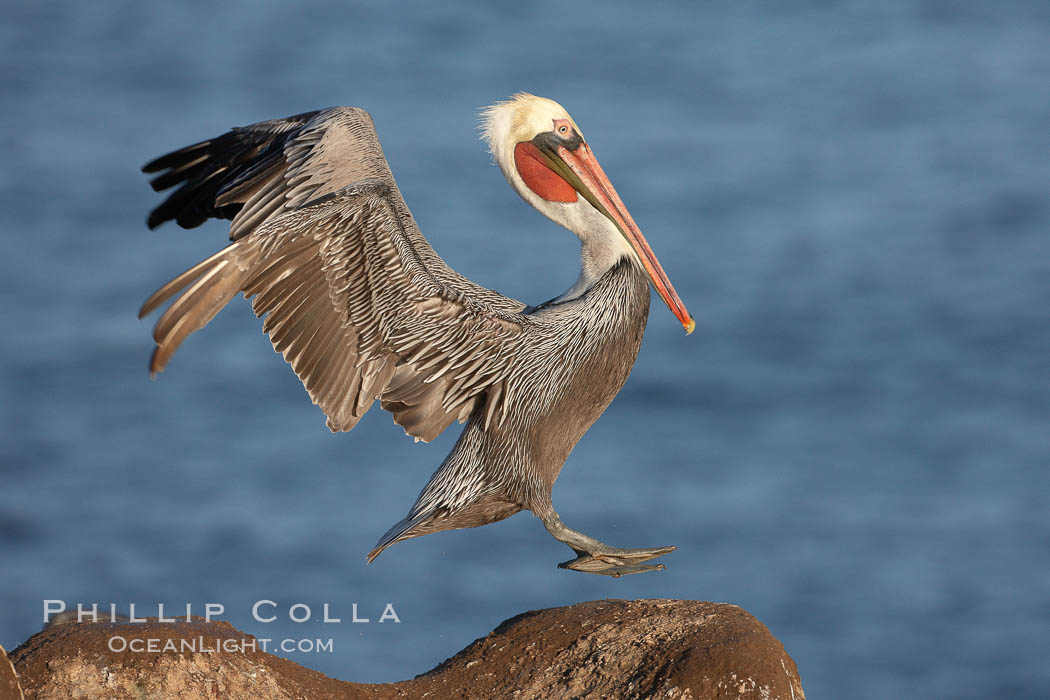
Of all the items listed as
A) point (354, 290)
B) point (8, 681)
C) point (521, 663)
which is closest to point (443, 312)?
point (354, 290)

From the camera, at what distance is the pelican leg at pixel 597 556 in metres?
6.30

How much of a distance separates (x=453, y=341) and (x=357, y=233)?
2.43 ft

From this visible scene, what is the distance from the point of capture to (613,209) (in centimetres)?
692

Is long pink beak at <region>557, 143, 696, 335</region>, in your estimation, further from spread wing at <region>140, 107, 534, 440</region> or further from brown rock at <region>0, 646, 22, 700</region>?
brown rock at <region>0, 646, 22, 700</region>

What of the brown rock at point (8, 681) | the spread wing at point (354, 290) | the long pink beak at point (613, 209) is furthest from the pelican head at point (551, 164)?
the brown rock at point (8, 681)

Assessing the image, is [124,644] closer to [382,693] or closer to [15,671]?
[15,671]

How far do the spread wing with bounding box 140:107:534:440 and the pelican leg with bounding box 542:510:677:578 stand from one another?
24.4 inches

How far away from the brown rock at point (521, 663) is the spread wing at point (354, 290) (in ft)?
3.72

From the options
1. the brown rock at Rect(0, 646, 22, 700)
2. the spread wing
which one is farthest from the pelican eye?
the brown rock at Rect(0, 646, 22, 700)

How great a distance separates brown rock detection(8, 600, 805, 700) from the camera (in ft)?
16.7

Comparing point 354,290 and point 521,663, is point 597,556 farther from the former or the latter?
point 354,290

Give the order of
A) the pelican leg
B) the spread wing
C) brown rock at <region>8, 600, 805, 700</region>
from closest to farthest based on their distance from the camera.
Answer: brown rock at <region>8, 600, 805, 700</region> < the spread wing < the pelican leg

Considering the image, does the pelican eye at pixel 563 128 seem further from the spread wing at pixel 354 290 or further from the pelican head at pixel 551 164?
the spread wing at pixel 354 290

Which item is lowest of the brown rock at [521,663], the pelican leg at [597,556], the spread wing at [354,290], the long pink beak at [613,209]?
the brown rock at [521,663]
